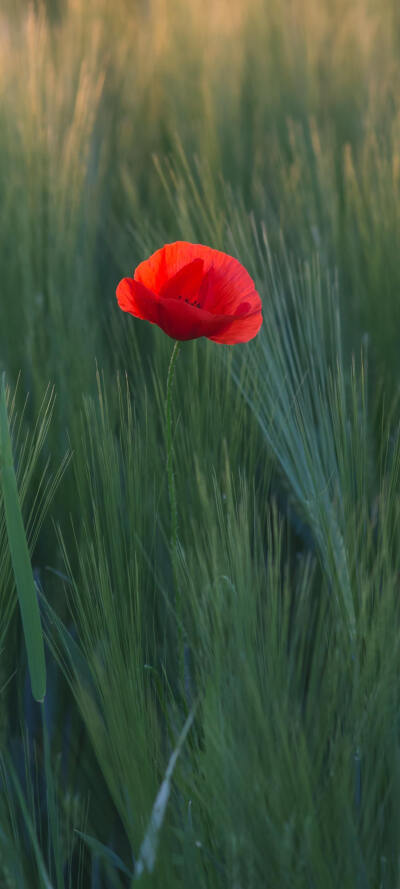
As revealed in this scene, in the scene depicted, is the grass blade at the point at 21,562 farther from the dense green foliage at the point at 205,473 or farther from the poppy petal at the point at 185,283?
the poppy petal at the point at 185,283

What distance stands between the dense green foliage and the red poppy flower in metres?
0.06

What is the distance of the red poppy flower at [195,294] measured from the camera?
429 millimetres

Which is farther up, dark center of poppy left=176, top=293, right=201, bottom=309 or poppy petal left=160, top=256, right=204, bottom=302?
poppy petal left=160, top=256, right=204, bottom=302

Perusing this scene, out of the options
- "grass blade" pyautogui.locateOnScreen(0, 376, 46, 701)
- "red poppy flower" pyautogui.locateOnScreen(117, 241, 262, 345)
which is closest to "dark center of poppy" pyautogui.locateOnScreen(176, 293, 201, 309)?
"red poppy flower" pyautogui.locateOnScreen(117, 241, 262, 345)

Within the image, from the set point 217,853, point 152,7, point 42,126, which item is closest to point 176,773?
point 217,853

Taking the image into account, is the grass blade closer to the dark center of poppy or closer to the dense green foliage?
the dense green foliage

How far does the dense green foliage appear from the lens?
373mm

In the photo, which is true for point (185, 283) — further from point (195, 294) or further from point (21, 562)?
point (21, 562)

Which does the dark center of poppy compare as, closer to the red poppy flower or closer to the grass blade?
the red poppy flower

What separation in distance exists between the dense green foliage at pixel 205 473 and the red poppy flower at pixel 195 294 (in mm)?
64

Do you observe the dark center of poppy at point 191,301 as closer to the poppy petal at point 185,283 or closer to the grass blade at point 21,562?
the poppy petal at point 185,283

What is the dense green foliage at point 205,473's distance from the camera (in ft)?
1.22

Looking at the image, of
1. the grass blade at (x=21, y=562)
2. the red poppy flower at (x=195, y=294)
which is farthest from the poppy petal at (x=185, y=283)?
the grass blade at (x=21, y=562)

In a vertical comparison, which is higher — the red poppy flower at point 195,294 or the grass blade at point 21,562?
the red poppy flower at point 195,294
